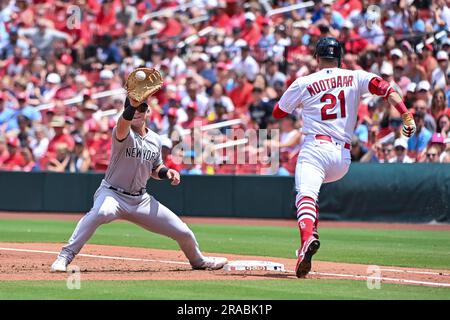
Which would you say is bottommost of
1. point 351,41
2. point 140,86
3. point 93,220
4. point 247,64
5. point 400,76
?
point 93,220

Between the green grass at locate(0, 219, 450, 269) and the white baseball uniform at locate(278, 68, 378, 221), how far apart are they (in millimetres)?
2199

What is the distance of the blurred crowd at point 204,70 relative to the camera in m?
18.6

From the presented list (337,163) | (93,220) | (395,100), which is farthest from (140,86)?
(395,100)

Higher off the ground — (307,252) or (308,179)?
(308,179)

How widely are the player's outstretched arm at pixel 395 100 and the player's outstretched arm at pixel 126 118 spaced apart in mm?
2268

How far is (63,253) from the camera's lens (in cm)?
950

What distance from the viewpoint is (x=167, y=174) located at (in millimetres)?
9734

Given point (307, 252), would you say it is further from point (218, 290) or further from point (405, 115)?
point (405, 115)

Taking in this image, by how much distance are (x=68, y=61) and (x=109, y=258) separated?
1491 centimetres

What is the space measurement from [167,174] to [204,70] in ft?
42.9

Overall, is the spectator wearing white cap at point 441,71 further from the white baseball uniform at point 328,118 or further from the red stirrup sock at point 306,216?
the red stirrup sock at point 306,216

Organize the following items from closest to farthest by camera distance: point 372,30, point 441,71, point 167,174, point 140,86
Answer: point 140,86, point 167,174, point 441,71, point 372,30
